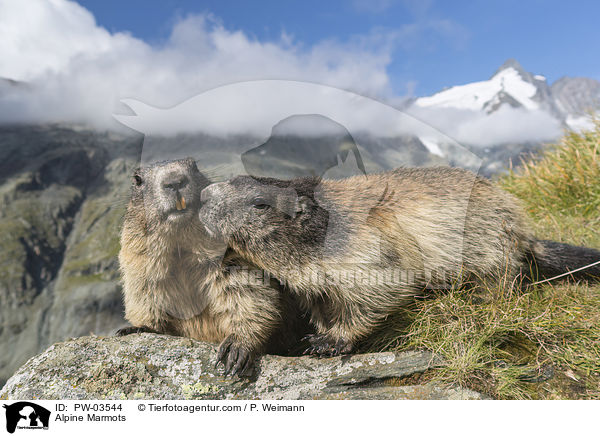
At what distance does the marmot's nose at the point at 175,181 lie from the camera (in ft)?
11.1

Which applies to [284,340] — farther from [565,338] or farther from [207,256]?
[565,338]

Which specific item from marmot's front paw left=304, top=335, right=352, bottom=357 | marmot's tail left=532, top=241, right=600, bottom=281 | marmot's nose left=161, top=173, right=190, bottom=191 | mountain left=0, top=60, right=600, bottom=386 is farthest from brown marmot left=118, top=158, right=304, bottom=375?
mountain left=0, top=60, right=600, bottom=386

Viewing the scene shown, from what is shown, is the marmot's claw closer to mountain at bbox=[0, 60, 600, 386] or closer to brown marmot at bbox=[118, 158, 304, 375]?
brown marmot at bbox=[118, 158, 304, 375]

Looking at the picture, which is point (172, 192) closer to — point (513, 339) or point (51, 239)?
point (513, 339)

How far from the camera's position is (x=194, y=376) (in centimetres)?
348

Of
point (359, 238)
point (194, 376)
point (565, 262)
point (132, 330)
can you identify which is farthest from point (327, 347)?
point (565, 262)

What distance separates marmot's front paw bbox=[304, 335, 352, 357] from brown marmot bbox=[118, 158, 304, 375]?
16.3 inches

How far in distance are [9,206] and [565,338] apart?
170340mm

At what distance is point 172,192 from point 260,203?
29.8 inches

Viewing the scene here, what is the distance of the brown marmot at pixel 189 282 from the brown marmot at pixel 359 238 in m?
0.22

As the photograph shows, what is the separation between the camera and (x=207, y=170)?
11.9 ft

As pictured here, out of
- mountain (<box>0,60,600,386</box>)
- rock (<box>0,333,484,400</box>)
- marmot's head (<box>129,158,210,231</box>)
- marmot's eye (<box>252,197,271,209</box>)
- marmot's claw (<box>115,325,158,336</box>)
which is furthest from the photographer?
mountain (<box>0,60,600,386</box>)

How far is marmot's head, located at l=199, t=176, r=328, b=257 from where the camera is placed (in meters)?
3.51

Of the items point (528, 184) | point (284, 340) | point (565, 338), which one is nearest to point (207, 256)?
point (284, 340)
